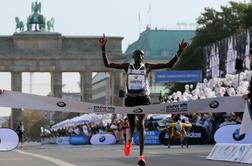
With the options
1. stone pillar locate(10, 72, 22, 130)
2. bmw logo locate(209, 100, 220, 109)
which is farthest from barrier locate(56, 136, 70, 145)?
bmw logo locate(209, 100, 220, 109)

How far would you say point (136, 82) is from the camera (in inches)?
571

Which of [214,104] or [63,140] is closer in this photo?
[214,104]

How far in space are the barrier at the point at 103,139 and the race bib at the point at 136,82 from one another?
41.8m

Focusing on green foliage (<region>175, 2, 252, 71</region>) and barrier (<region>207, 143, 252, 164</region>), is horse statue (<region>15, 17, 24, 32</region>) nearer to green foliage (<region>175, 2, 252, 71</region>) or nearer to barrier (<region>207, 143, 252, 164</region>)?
green foliage (<region>175, 2, 252, 71</region>)

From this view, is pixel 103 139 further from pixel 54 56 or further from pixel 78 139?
pixel 54 56

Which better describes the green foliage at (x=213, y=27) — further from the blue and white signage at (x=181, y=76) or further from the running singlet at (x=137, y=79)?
the running singlet at (x=137, y=79)

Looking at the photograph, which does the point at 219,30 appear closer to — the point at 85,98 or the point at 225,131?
the point at 85,98

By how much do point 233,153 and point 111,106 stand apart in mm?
6956

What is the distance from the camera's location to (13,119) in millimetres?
107500

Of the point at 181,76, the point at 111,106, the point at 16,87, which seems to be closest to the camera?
the point at 111,106

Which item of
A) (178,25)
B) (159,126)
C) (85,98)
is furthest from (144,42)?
(159,126)

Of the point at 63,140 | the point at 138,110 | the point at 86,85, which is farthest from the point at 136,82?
the point at 86,85

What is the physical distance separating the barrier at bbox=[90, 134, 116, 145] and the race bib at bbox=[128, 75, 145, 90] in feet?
137

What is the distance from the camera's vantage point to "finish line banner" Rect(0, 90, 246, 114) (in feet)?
47.9
